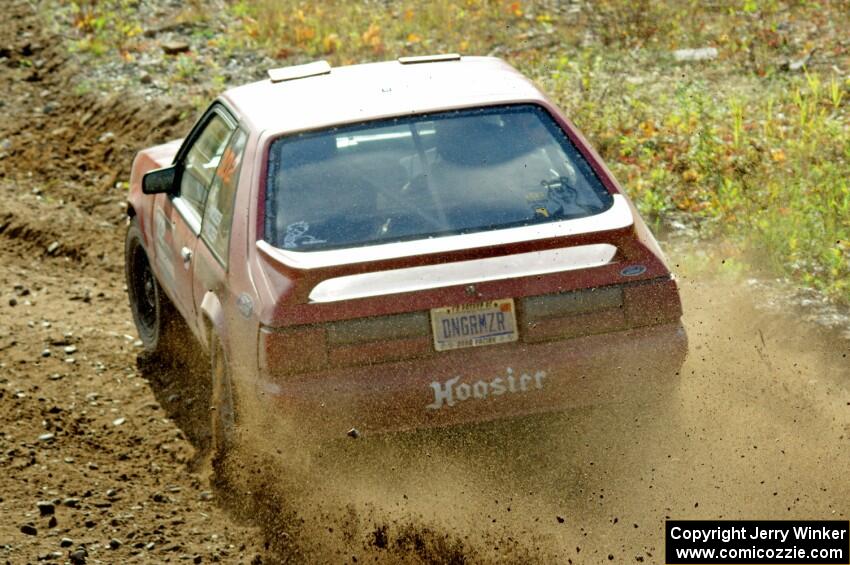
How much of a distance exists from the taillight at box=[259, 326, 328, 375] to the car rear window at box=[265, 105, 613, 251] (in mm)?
389

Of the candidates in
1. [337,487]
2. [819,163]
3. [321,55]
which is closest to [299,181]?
[337,487]

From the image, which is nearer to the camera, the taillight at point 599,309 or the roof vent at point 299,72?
the taillight at point 599,309

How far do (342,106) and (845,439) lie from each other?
8.94 feet

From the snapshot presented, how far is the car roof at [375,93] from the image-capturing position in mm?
5613

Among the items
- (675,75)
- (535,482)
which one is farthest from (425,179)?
(675,75)

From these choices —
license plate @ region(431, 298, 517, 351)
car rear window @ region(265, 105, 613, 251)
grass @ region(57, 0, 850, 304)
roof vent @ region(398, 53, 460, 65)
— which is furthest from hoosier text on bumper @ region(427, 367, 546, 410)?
A: grass @ region(57, 0, 850, 304)

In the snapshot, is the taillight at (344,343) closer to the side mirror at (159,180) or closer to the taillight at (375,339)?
the taillight at (375,339)

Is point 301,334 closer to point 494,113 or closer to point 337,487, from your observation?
point 337,487

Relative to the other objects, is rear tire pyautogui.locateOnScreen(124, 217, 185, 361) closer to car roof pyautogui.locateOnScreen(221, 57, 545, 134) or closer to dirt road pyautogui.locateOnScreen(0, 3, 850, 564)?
dirt road pyautogui.locateOnScreen(0, 3, 850, 564)

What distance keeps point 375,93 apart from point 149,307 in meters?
2.80

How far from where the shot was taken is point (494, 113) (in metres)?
5.66

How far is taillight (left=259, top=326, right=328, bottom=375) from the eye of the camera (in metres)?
4.91

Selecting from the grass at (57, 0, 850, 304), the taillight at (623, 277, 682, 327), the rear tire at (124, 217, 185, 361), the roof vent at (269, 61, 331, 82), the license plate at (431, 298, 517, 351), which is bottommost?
the grass at (57, 0, 850, 304)

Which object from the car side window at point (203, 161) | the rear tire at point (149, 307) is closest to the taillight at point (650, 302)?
the car side window at point (203, 161)
